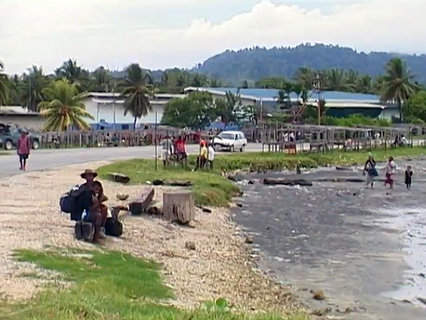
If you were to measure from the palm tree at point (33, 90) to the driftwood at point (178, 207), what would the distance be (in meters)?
65.3

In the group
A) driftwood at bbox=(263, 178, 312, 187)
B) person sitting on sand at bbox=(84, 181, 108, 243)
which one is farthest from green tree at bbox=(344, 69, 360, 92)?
person sitting on sand at bbox=(84, 181, 108, 243)

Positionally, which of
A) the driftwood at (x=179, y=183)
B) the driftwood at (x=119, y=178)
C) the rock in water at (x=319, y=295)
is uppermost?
the driftwood at (x=119, y=178)

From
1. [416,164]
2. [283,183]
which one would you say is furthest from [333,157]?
[283,183]

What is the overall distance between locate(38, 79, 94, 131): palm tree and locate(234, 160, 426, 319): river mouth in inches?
1201

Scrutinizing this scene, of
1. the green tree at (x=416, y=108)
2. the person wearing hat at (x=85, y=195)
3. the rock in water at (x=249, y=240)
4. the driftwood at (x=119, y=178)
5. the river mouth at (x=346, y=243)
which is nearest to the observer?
the river mouth at (x=346, y=243)

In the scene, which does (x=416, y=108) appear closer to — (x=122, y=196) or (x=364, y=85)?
(x=364, y=85)

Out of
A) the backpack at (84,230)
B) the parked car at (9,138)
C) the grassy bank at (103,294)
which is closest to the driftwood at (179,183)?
the backpack at (84,230)

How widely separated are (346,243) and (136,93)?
2577 inches

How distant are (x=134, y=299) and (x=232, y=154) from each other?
46.7 meters

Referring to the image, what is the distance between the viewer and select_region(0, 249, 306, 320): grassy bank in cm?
966

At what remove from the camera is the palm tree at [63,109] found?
71.1 m

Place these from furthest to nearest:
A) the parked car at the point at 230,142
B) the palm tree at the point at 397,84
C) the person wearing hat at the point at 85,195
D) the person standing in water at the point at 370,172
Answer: the palm tree at the point at 397,84
the parked car at the point at 230,142
the person standing in water at the point at 370,172
the person wearing hat at the point at 85,195

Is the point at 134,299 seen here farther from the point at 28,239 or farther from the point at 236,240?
the point at 236,240

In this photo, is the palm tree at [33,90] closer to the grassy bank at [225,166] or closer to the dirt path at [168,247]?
the grassy bank at [225,166]
